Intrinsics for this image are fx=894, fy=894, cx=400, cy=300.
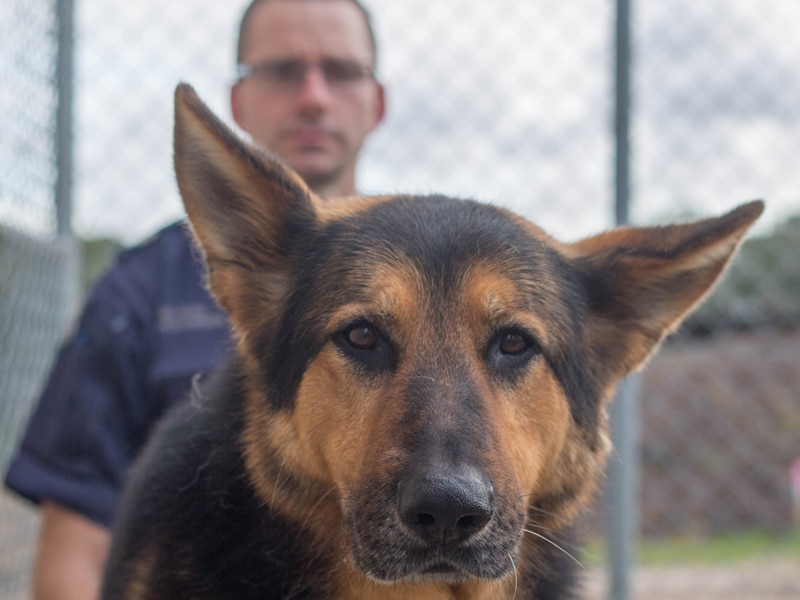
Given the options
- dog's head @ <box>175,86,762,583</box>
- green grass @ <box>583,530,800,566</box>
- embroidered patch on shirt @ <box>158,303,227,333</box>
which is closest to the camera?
dog's head @ <box>175,86,762,583</box>

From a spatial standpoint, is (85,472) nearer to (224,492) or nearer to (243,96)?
(224,492)

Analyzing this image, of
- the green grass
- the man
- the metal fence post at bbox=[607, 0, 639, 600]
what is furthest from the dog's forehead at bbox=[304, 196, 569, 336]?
the green grass

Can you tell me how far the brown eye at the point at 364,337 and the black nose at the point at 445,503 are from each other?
48 cm

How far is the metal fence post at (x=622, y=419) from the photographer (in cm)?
416

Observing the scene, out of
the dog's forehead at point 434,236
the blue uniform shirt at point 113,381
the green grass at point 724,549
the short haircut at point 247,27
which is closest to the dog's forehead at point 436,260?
the dog's forehead at point 434,236

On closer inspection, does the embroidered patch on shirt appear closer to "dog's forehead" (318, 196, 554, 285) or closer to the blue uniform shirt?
the blue uniform shirt

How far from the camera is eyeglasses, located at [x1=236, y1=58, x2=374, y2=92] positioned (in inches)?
161

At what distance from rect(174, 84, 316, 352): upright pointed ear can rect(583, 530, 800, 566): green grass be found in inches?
127

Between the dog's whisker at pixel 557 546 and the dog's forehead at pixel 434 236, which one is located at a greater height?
the dog's forehead at pixel 434 236

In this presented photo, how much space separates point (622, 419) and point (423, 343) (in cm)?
212

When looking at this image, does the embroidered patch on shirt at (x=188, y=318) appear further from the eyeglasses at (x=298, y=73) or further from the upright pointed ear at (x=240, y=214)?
the eyeglasses at (x=298, y=73)

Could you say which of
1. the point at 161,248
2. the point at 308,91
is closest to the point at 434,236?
the point at 308,91

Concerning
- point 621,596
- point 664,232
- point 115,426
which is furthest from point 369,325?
point 621,596

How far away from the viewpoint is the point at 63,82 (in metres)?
4.36
